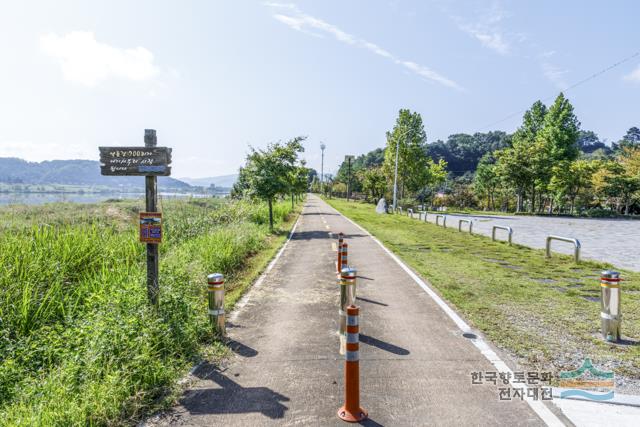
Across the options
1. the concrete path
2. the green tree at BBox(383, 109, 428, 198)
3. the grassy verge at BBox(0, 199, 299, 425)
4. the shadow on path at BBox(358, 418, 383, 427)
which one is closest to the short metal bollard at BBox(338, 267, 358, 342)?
the concrete path

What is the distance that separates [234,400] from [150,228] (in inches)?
109

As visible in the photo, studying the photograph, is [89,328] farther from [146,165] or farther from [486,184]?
[486,184]

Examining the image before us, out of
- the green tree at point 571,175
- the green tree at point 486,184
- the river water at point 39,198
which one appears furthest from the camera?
the green tree at point 486,184

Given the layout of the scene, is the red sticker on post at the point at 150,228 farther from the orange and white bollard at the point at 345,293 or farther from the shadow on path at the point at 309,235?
the shadow on path at the point at 309,235

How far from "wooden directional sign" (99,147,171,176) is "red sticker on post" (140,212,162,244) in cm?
61

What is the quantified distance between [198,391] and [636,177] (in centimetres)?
4959

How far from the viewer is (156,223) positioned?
218 inches

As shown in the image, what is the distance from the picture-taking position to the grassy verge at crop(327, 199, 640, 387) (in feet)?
16.4

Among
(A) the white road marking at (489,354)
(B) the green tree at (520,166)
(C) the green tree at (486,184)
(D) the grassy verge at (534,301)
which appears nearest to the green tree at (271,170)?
(D) the grassy verge at (534,301)

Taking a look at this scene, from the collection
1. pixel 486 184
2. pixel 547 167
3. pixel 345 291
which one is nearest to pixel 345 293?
pixel 345 291

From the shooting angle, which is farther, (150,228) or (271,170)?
(271,170)

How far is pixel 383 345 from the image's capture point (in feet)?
17.7

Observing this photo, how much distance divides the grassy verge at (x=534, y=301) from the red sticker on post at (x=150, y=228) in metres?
5.02

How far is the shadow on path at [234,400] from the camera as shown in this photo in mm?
3818
